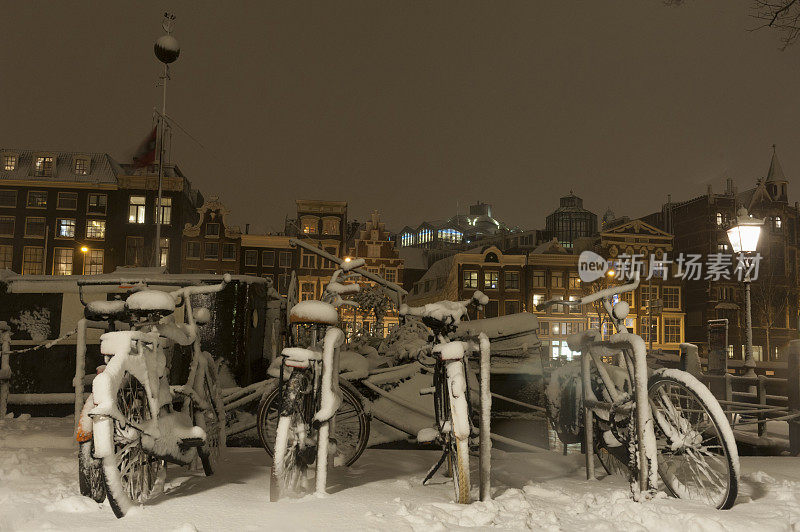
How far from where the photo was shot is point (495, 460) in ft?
17.2

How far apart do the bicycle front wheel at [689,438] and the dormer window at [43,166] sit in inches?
1739

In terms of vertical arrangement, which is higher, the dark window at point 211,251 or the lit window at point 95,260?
the dark window at point 211,251

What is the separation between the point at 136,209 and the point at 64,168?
6817 millimetres

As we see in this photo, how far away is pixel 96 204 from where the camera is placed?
124 feet

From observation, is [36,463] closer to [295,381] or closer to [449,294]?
[295,381]

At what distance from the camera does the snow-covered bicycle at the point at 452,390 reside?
11.5 feet

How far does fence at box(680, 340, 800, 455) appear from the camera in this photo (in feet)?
22.2

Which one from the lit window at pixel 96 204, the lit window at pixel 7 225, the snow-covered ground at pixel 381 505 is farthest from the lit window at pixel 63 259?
the snow-covered ground at pixel 381 505

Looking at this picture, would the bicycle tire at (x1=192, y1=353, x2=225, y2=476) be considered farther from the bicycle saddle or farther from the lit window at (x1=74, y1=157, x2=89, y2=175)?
the lit window at (x1=74, y1=157, x2=89, y2=175)

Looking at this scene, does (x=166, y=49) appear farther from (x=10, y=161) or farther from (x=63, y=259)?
(x=10, y=161)

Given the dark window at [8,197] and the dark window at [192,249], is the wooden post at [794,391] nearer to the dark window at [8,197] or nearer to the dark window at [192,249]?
the dark window at [192,249]

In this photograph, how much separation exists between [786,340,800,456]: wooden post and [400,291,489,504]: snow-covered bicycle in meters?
4.93

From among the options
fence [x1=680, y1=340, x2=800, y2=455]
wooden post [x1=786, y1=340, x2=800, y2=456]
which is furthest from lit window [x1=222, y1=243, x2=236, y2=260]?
wooden post [x1=786, y1=340, x2=800, y2=456]

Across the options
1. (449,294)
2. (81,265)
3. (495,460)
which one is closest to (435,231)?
(449,294)
